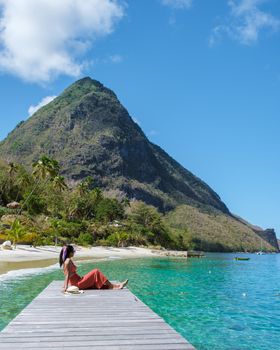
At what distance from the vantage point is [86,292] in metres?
13.9

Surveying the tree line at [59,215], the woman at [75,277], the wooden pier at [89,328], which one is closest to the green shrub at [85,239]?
the tree line at [59,215]

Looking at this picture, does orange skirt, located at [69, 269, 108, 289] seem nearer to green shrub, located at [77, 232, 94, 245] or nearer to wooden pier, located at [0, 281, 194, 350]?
wooden pier, located at [0, 281, 194, 350]

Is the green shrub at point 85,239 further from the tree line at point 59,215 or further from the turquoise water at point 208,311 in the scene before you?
the turquoise water at point 208,311

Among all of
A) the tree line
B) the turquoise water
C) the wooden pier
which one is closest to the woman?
the wooden pier

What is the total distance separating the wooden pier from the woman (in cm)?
189

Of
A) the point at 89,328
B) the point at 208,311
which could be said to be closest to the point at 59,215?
the point at 208,311

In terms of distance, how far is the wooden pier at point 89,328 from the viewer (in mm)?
6691

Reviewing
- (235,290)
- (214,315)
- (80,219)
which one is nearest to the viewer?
(214,315)

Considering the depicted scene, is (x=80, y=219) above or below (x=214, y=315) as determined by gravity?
above

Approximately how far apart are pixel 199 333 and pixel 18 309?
687 cm

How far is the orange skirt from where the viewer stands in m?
14.3

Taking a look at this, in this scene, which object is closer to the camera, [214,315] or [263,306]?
[214,315]

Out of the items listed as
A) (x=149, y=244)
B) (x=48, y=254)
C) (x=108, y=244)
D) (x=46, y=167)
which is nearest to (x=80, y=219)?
(x=108, y=244)

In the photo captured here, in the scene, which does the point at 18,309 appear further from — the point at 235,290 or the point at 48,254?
the point at 48,254
